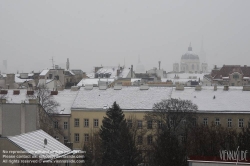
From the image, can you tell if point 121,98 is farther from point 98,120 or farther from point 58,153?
point 58,153

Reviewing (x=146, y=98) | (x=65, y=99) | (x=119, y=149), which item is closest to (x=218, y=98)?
(x=146, y=98)

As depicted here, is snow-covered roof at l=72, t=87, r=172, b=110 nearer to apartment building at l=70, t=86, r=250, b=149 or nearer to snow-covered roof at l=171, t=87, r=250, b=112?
apartment building at l=70, t=86, r=250, b=149

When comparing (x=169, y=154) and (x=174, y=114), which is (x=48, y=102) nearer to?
(x=174, y=114)

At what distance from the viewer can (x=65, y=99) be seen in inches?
2007

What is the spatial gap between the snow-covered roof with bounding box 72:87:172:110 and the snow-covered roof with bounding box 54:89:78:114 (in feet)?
2.39

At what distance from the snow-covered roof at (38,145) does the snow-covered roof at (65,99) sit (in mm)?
23928

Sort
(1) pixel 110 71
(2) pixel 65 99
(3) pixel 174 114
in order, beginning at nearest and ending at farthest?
(3) pixel 174 114
(2) pixel 65 99
(1) pixel 110 71

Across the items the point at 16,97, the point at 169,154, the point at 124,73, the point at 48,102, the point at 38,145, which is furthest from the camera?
the point at 124,73

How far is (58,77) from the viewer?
284ft

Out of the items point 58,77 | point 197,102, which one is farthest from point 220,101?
point 58,77

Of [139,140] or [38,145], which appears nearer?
[38,145]

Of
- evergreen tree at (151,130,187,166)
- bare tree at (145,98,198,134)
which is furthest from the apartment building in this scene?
evergreen tree at (151,130,187,166)

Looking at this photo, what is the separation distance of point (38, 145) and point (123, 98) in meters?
26.6

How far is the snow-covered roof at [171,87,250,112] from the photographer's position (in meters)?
45.6
